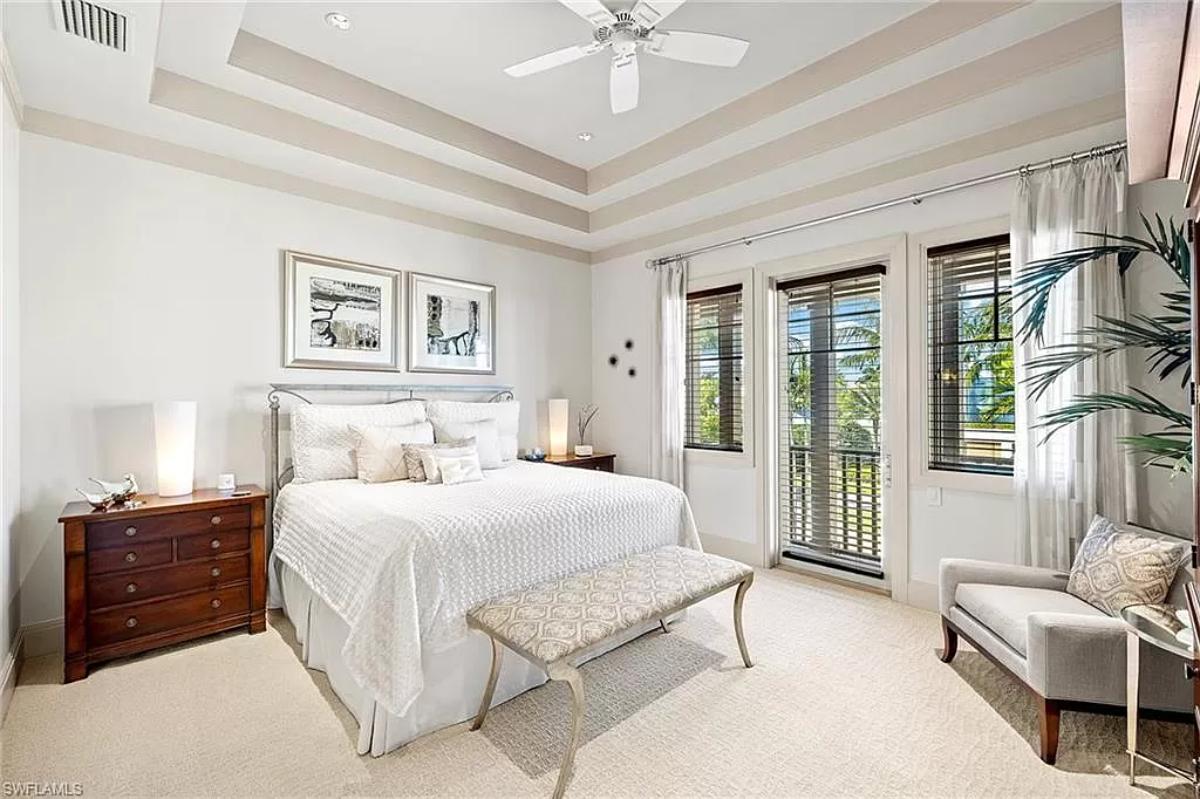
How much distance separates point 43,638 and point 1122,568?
16.9 ft

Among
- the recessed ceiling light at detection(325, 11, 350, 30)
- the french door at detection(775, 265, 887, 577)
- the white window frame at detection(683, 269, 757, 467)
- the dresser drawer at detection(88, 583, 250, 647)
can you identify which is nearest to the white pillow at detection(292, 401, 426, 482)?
the dresser drawer at detection(88, 583, 250, 647)

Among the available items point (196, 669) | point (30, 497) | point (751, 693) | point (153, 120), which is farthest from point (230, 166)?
point (751, 693)

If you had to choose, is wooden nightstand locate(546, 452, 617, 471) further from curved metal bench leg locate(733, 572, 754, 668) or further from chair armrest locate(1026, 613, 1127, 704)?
chair armrest locate(1026, 613, 1127, 704)

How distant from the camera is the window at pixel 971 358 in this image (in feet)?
10.9

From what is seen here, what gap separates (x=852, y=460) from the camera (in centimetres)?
416

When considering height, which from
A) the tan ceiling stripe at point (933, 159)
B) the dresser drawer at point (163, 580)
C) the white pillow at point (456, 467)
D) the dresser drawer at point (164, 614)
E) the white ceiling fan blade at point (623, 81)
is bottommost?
the dresser drawer at point (164, 614)

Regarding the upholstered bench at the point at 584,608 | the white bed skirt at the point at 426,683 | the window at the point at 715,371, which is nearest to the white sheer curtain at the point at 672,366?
the window at the point at 715,371

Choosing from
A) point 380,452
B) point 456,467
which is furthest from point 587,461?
point 380,452

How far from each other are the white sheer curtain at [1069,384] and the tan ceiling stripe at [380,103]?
121 inches

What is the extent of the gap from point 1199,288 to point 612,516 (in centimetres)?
230

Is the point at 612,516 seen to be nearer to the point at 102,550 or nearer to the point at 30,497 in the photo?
the point at 102,550

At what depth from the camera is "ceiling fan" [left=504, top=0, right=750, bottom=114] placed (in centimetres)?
228

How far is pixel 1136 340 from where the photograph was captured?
2.62 meters

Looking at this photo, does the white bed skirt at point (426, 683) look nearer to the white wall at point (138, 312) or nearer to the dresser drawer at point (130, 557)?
the dresser drawer at point (130, 557)
